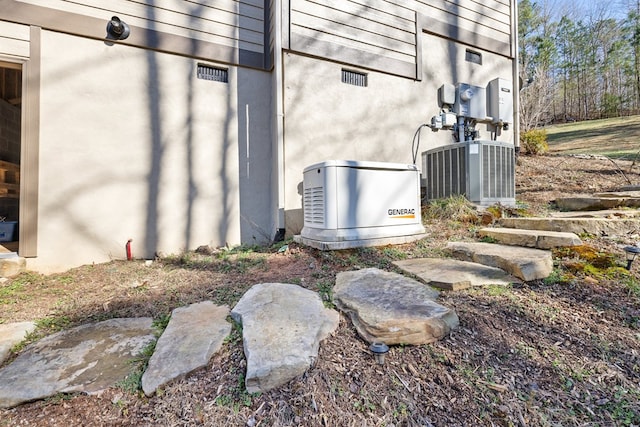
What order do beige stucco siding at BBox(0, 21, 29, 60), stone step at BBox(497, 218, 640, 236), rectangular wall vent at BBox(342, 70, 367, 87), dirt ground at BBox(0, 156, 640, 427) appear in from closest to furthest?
dirt ground at BBox(0, 156, 640, 427) < stone step at BBox(497, 218, 640, 236) < beige stucco siding at BBox(0, 21, 29, 60) < rectangular wall vent at BBox(342, 70, 367, 87)

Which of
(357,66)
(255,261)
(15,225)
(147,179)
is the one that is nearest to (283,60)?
(357,66)

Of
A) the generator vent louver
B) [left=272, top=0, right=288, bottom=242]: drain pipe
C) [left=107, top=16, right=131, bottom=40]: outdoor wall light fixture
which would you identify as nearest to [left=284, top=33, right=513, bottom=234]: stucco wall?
[left=272, top=0, right=288, bottom=242]: drain pipe

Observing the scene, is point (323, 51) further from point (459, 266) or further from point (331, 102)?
point (459, 266)

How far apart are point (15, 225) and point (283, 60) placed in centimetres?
401

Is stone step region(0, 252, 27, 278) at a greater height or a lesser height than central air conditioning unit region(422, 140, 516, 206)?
lesser

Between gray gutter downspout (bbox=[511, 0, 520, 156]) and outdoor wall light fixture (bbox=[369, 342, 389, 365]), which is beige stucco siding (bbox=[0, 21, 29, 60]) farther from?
gray gutter downspout (bbox=[511, 0, 520, 156])

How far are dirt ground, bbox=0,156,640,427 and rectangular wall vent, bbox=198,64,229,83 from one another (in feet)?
8.77

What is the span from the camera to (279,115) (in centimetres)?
377

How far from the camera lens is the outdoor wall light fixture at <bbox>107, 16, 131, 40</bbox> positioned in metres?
3.27

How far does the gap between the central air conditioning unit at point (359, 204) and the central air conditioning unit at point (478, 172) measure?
2.97 feet

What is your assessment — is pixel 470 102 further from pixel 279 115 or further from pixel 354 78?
pixel 279 115

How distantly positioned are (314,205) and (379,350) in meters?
1.88

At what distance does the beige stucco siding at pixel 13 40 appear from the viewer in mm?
3023

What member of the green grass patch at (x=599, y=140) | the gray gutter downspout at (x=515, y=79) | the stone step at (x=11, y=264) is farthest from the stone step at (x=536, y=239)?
the green grass patch at (x=599, y=140)
